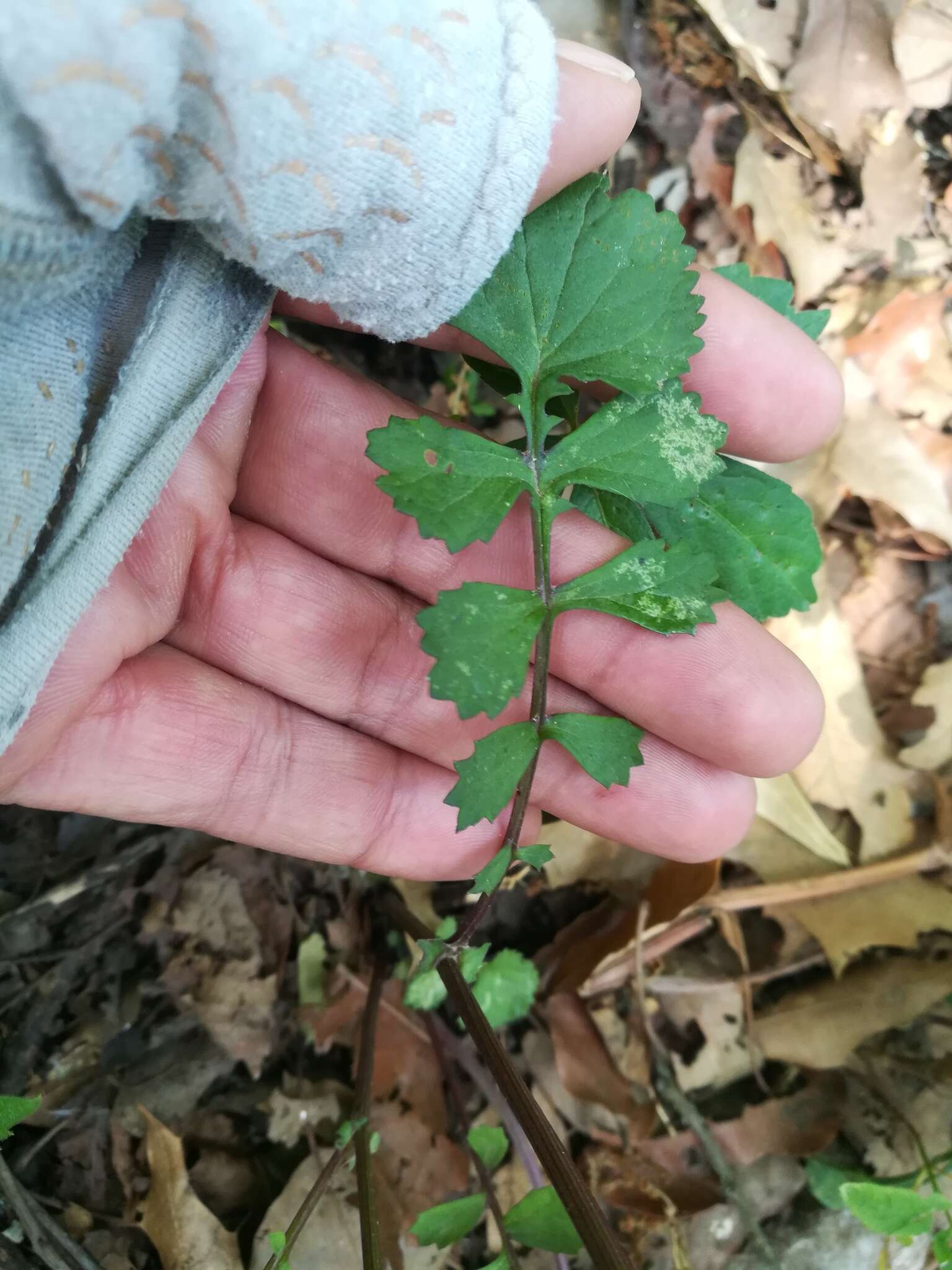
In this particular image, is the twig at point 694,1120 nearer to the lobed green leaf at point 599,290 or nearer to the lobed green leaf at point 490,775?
the lobed green leaf at point 490,775

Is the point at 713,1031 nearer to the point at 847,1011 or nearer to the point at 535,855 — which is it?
the point at 847,1011

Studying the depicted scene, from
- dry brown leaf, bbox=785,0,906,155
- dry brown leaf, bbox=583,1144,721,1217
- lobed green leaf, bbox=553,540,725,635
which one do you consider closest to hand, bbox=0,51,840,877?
lobed green leaf, bbox=553,540,725,635

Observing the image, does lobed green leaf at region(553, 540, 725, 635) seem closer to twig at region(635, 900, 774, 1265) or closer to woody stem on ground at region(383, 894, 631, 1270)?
woody stem on ground at region(383, 894, 631, 1270)

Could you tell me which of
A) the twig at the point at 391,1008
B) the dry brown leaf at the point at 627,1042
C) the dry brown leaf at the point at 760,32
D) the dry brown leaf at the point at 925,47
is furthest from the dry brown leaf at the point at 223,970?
the dry brown leaf at the point at 925,47

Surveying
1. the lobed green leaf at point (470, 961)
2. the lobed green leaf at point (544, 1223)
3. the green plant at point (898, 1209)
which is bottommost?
the lobed green leaf at point (544, 1223)

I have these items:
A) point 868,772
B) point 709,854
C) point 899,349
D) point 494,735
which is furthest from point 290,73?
point 868,772

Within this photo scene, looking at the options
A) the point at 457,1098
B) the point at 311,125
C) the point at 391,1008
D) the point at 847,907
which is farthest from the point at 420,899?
the point at 311,125
